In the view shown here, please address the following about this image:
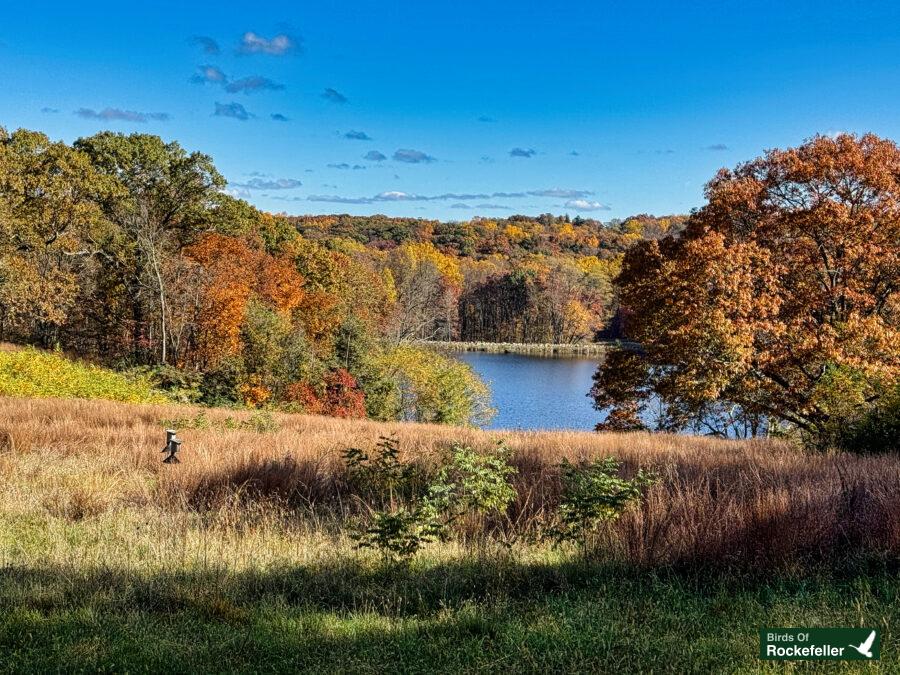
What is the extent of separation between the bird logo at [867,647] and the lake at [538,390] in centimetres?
2301

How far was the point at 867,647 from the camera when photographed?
11.8 ft

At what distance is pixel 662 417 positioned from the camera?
72.6ft

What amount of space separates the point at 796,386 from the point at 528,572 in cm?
1765

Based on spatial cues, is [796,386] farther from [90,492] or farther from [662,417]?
[90,492]

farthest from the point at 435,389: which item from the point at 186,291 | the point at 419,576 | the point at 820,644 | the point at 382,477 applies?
the point at 820,644

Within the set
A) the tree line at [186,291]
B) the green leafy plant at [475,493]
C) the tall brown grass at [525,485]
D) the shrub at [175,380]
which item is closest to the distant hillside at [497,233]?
the tree line at [186,291]

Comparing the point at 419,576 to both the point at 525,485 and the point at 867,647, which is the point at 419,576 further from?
the point at 867,647

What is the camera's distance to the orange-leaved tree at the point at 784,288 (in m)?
18.5

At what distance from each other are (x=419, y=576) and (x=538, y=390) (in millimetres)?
53382

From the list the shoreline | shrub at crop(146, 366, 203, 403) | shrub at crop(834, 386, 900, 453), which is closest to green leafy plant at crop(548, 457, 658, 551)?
shrub at crop(834, 386, 900, 453)

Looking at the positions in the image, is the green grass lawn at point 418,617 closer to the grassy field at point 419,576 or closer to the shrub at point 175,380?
the grassy field at point 419,576

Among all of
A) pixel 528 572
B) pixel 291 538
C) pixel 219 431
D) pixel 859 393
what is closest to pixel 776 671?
pixel 528 572

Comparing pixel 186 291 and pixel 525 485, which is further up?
pixel 186 291

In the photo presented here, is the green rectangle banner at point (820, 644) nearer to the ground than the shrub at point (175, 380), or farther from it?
farther from it
